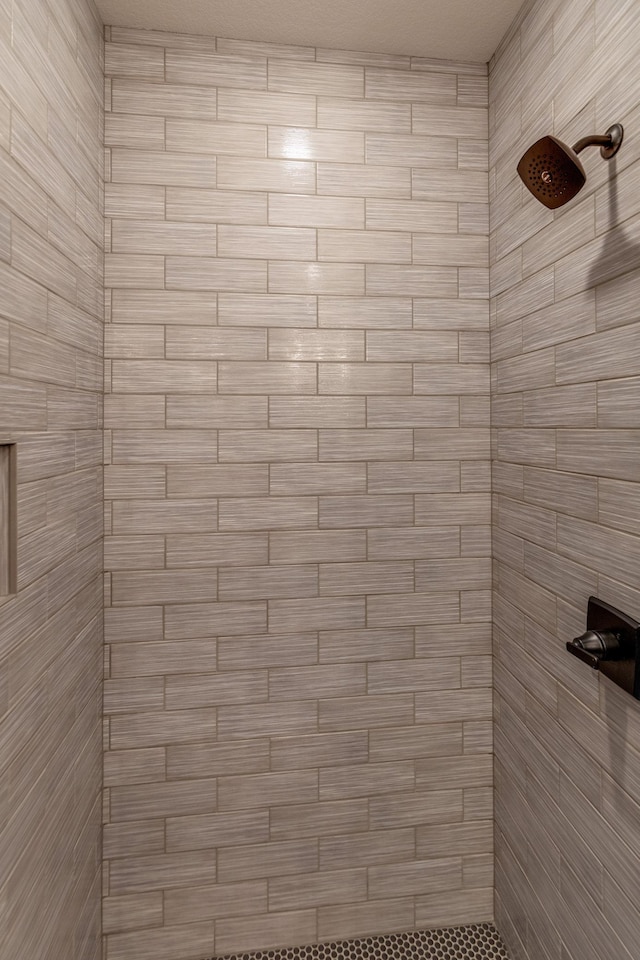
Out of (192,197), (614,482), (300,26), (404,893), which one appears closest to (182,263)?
(192,197)

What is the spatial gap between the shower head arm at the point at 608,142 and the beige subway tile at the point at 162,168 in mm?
942

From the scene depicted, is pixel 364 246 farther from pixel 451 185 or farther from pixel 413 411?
pixel 413 411

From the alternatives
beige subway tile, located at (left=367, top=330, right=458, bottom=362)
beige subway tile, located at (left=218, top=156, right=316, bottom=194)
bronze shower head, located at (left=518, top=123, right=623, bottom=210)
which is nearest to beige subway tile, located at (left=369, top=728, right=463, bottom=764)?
beige subway tile, located at (left=367, top=330, right=458, bottom=362)

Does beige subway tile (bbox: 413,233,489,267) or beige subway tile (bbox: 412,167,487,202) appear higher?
beige subway tile (bbox: 412,167,487,202)

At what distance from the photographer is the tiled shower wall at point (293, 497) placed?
1.54 metres

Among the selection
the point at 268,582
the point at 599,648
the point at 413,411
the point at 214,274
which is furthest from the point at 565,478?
the point at 214,274

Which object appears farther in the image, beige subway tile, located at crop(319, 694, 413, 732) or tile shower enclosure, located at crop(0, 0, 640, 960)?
beige subway tile, located at crop(319, 694, 413, 732)

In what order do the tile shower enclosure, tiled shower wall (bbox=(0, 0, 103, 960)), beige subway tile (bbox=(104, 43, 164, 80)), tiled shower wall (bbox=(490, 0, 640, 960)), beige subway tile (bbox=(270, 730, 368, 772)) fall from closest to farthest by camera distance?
tiled shower wall (bbox=(0, 0, 103, 960))
tiled shower wall (bbox=(490, 0, 640, 960))
the tile shower enclosure
beige subway tile (bbox=(104, 43, 164, 80))
beige subway tile (bbox=(270, 730, 368, 772))

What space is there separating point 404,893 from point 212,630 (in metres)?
0.96

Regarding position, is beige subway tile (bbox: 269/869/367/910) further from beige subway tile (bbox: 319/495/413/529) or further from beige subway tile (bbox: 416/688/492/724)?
beige subway tile (bbox: 319/495/413/529)

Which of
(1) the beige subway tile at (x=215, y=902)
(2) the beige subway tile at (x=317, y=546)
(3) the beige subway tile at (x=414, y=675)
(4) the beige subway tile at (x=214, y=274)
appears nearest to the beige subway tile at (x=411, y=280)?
(4) the beige subway tile at (x=214, y=274)

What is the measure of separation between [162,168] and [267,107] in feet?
1.10

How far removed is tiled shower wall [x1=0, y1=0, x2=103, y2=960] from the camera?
3.10 ft

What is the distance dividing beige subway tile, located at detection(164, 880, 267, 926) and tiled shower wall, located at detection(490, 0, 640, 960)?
2.30 feet
